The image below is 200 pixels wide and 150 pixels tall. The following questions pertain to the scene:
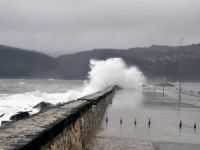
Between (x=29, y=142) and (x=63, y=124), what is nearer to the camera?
(x=29, y=142)

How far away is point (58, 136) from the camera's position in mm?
6727

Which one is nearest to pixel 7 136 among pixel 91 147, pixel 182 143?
pixel 91 147

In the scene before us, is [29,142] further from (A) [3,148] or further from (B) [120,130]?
(B) [120,130]

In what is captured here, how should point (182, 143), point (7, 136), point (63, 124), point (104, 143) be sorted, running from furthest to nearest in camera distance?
point (182, 143) → point (104, 143) → point (63, 124) → point (7, 136)

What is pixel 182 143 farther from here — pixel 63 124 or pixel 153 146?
pixel 63 124

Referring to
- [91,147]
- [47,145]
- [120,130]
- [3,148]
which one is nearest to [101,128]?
[120,130]

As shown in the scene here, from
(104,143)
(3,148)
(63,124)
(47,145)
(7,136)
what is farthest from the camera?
(104,143)

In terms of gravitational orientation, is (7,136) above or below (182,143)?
above

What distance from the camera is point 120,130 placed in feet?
68.5

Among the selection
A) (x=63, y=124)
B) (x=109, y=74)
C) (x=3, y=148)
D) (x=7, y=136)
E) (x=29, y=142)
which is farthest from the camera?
(x=109, y=74)

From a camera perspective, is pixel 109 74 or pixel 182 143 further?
pixel 109 74

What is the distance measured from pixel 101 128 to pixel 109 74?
81593mm

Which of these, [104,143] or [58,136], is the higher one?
[58,136]

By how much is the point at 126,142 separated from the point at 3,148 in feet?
42.1
